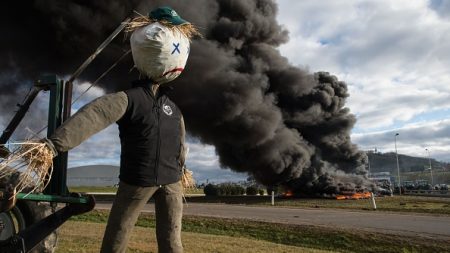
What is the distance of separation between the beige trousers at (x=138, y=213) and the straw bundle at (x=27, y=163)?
0.57 meters

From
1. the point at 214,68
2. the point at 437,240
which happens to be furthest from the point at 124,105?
the point at 214,68

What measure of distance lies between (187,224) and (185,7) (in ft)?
44.4

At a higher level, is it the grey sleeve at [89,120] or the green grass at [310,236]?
the grey sleeve at [89,120]

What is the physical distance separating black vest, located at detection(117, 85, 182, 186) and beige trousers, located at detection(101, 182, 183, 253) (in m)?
0.06

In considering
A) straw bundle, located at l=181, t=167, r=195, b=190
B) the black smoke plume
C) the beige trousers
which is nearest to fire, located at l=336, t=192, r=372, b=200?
the black smoke plume

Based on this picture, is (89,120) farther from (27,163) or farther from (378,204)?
(378,204)

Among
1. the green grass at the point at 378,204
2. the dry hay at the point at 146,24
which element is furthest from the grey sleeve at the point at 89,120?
the green grass at the point at 378,204

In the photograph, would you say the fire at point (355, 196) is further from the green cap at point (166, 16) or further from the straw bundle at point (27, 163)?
the straw bundle at point (27, 163)

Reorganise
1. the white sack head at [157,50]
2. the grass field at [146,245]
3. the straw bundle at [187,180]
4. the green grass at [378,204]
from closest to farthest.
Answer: the white sack head at [157,50]
the straw bundle at [187,180]
the grass field at [146,245]
the green grass at [378,204]

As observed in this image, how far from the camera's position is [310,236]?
982cm

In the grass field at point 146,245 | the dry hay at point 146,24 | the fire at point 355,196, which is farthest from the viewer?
the fire at point 355,196

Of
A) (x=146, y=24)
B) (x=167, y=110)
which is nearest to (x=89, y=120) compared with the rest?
(x=167, y=110)

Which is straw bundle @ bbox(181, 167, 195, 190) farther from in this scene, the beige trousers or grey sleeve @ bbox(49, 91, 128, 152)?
grey sleeve @ bbox(49, 91, 128, 152)

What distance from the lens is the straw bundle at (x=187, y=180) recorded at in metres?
3.48
